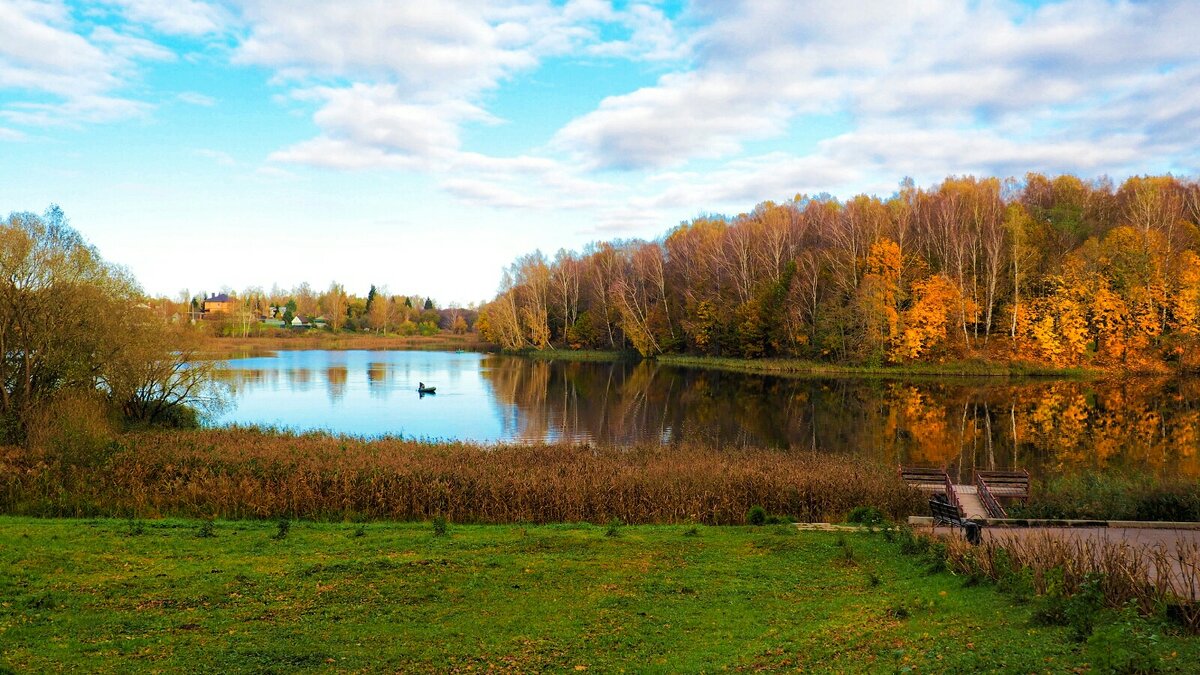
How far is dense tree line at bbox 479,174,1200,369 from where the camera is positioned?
62.2 m

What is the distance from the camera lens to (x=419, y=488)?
62.0 ft

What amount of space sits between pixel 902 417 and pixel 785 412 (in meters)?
6.12

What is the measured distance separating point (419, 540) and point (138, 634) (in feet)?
18.4

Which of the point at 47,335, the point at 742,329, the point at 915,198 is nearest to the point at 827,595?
the point at 47,335

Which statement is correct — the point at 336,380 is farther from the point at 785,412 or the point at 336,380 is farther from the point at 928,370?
the point at 928,370

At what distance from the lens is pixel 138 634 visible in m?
9.20

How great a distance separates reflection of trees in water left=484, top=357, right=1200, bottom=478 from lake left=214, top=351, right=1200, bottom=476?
100 millimetres

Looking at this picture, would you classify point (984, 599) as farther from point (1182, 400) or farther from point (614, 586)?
point (1182, 400)

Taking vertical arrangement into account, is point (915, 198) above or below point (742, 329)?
above

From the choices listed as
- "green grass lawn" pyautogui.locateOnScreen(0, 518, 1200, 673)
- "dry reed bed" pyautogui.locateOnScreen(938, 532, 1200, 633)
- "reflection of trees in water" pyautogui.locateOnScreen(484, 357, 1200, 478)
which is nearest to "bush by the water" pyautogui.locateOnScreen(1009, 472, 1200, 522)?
"dry reed bed" pyautogui.locateOnScreen(938, 532, 1200, 633)

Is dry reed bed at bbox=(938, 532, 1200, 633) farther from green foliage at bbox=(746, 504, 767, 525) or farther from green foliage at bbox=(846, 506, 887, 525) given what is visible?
green foliage at bbox=(746, 504, 767, 525)

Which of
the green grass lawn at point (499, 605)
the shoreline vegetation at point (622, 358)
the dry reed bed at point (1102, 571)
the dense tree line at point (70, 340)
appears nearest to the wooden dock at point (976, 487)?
the green grass lawn at point (499, 605)

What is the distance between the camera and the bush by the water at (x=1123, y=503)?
16.1 meters

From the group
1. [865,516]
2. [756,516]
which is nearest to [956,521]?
[865,516]
